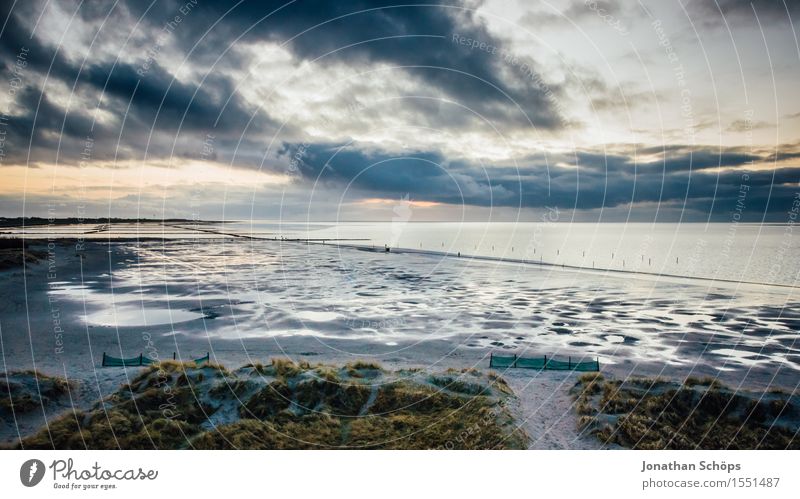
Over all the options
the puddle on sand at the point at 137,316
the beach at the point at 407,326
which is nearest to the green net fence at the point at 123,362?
the beach at the point at 407,326

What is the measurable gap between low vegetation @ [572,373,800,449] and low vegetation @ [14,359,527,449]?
3.60 metres

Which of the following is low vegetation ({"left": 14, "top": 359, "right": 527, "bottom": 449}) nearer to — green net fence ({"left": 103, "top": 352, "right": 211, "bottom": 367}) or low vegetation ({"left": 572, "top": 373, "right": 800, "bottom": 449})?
green net fence ({"left": 103, "top": 352, "right": 211, "bottom": 367})

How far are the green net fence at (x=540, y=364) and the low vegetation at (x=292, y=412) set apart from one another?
2669mm

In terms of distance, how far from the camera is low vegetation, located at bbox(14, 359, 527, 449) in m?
16.2

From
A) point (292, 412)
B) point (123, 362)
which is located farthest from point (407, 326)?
point (123, 362)

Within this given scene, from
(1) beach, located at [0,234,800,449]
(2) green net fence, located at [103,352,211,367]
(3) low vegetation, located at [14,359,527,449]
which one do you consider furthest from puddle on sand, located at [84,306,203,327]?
(3) low vegetation, located at [14,359,527,449]

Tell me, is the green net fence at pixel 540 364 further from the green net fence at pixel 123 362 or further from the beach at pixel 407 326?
the green net fence at pixel 123 362

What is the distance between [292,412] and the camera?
18312 millimetres

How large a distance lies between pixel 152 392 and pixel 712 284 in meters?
73.6

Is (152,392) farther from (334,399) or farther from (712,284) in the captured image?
(712,284)

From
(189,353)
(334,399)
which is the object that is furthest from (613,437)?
(189,353)

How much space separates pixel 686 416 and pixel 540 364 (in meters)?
7.40

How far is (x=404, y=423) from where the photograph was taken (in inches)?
699

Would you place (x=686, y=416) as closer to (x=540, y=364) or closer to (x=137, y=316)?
(x=540, y=364)
